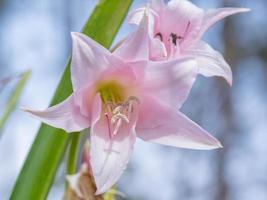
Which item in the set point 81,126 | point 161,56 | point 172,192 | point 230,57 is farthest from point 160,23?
point 172,192

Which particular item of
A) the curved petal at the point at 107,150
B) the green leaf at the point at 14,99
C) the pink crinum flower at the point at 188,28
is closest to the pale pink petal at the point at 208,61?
the pink crinum flower at the point at 188,28

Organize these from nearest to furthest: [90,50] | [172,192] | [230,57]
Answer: [90,50] → [230,57] → [172,192]

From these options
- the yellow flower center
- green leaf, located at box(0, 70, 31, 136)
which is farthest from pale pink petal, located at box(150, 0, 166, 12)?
green leaf, located at box(0, 70, 31, 136)

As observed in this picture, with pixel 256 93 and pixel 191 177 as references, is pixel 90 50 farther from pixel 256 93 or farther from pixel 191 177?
pixel 256 93

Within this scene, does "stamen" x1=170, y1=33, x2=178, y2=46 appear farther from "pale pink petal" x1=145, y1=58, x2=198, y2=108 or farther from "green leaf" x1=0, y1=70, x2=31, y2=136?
"green leaf" x1=0, y1=70, x2=31, y2=136

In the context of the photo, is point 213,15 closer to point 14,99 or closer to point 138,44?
point 138,44

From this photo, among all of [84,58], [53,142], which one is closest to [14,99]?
[53,142]
